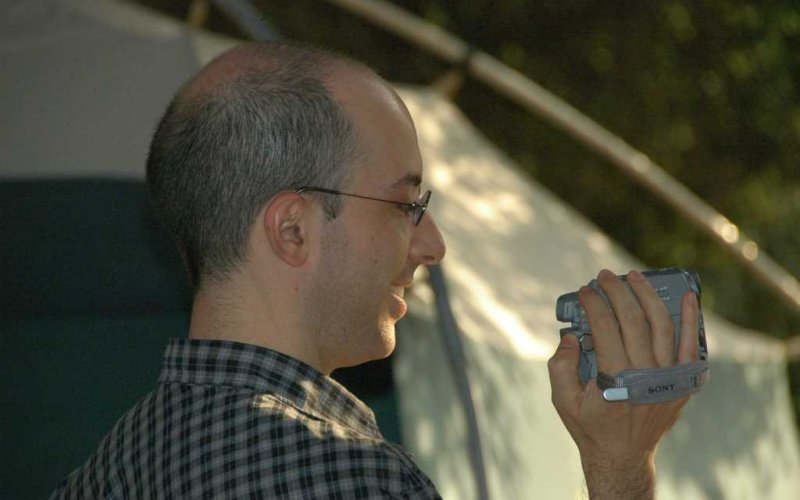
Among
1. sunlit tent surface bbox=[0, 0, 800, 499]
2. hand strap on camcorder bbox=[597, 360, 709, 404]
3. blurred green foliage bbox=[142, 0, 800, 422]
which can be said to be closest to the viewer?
hand strap on camcorder bbox=[597, 360, 709, 404]

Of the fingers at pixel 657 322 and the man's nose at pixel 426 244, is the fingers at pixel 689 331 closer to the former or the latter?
the fingers at pixel 657 322

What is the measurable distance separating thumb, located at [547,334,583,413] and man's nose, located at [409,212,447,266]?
0.19 m

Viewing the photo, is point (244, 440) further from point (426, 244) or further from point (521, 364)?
point (521, 364)

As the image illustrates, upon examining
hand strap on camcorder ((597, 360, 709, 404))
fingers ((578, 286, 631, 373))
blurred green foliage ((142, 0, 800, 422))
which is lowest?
hand strap on camcorder ((597, 360, 709, 404))

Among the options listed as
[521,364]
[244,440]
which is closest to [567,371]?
[244,440]

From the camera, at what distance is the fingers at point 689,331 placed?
1478 mm

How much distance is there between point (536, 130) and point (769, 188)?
1.82m

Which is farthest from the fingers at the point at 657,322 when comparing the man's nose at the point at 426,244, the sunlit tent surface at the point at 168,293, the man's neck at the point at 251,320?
the sunlit tent surface at the point at 168,293

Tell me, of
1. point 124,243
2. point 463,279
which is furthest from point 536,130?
point 124,243

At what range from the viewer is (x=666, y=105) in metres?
9.82

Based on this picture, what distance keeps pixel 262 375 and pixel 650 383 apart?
0.43m

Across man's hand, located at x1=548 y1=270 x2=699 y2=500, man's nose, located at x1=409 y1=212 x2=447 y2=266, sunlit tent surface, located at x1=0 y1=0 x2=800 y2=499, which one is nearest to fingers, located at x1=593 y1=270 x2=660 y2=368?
man's hand, located at x1=548 y1=270 x2=699 y2=500

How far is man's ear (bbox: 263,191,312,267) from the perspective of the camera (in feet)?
4.75

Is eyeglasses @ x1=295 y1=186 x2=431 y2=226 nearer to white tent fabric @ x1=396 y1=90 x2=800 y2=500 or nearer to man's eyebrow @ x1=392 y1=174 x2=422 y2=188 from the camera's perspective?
man's eyebrow @ x1=392 y1=174 x2=422 y2=188
